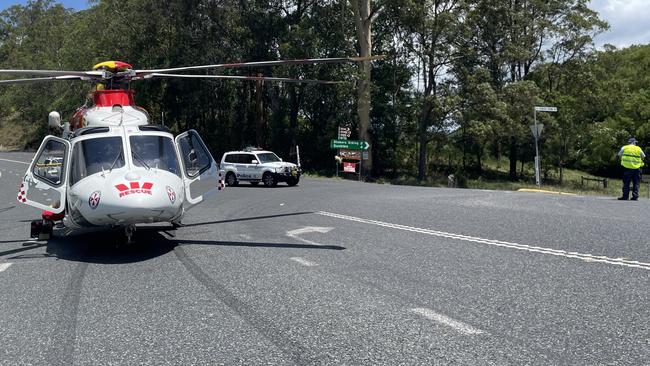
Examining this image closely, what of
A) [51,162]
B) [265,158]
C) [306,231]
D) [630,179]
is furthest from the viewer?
[265,158]

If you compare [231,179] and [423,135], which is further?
[423,135]

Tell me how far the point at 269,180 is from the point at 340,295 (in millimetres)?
22486

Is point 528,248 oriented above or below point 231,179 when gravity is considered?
above

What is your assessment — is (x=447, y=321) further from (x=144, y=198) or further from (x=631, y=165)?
(x=631, y=165)

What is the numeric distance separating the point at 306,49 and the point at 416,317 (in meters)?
37.4

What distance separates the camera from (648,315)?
5.36m

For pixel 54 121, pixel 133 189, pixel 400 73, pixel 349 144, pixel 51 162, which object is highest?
pixel 400 73

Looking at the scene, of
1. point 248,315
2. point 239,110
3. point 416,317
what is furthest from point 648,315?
point 239,110

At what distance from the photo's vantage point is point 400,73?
45688 millimetres

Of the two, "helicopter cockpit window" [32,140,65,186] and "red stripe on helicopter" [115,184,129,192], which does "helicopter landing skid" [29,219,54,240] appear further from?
"red stripe on helicopter" [115,184,129,192]

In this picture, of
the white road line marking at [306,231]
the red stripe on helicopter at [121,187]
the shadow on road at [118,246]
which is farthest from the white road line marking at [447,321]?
the white road line marking at [306,231]

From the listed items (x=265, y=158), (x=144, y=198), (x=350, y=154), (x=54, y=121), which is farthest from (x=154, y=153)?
(x=350, y=154)

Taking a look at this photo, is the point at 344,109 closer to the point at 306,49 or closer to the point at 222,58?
the point at 306,49

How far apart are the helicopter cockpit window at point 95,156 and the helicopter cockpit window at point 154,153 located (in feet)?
0.75
